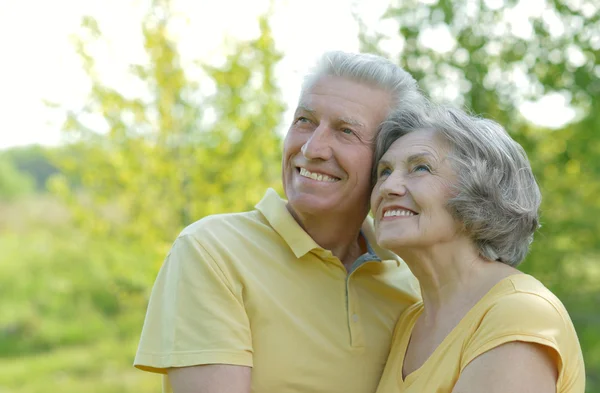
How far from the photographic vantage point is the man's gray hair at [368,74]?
254 centimetres

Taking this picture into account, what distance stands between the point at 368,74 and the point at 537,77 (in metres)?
2.92

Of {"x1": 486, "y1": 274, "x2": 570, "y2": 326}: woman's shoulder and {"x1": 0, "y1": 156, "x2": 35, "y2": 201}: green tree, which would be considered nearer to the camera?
{"x1": 486, "y1": 274, "x2": 570, "y2": 326}: woman's shoulder

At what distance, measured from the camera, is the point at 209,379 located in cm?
214

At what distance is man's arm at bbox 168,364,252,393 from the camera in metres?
2.14

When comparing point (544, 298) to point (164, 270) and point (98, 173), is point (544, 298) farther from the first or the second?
point (98, 173)

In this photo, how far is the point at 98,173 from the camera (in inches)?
216

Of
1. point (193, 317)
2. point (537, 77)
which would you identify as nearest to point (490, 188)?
point (193, 317)

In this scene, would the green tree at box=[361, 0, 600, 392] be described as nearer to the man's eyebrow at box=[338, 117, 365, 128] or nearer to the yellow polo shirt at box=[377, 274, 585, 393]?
the man's eyebrow at box=[338, 117, 365, 128]

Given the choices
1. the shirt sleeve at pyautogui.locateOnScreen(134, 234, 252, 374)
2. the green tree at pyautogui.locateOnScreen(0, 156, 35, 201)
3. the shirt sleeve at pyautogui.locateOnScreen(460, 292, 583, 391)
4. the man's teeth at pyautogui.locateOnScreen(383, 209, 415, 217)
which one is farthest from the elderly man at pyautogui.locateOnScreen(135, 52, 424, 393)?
the green tree at pyautogui.locateOnScreen(0, 156, 35, 201)

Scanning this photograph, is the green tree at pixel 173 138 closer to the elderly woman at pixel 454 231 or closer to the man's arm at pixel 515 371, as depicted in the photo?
the elderly woman at pixel 454 231

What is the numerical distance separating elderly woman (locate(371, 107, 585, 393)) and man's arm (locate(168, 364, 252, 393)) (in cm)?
46

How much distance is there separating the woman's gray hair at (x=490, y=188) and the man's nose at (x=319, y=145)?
1.10 ft

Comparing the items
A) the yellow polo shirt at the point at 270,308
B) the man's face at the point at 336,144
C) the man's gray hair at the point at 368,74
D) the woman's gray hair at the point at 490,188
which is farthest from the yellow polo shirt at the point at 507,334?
the man's gray hair at the point at 368,74

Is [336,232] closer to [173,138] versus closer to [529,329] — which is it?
[529,329]
